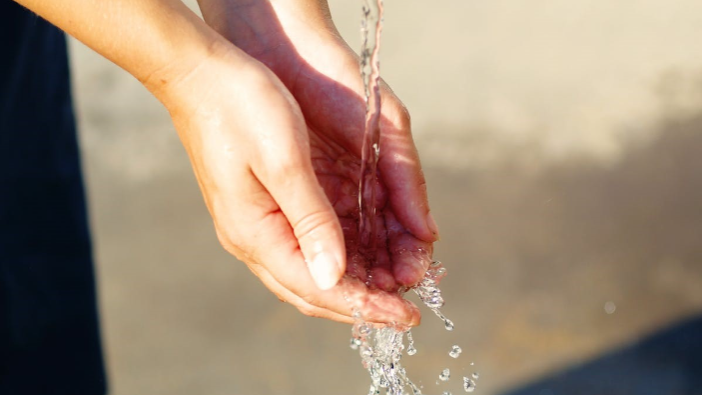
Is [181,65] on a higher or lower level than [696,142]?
higher

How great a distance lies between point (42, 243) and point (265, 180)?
3.10ft

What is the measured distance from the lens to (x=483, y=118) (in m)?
1.78

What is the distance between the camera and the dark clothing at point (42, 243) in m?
1.38

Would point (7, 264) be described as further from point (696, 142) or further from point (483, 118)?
point (696, 142)

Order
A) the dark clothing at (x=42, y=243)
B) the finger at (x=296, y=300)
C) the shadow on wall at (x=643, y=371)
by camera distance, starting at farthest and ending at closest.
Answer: the shadow on wall at (x=643, y=371) < the dark clothing at (x=42, y=243) < the finger at (x=296, y=300)

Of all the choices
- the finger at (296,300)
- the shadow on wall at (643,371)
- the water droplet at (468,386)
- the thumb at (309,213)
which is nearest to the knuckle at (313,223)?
the thumb at (309,213)

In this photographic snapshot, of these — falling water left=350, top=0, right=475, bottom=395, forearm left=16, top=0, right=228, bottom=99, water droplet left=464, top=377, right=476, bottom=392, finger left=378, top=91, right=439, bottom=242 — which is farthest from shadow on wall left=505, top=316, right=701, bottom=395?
forearm left=16, top=0, right=228, bottom=99

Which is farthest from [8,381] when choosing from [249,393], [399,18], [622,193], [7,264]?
[622,193]

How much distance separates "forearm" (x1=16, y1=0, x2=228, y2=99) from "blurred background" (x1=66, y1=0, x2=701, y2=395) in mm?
930

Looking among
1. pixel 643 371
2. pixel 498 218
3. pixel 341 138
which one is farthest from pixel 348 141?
pixel 643 371

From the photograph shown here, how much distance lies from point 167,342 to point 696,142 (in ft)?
4.82

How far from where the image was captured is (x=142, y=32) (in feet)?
2.54

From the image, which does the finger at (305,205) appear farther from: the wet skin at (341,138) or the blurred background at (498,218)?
Result: the blurred background at (498,218)

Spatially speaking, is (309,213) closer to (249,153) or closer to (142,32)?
(249,153)
